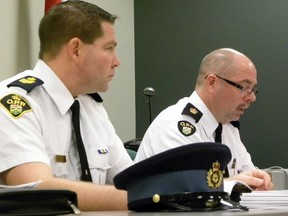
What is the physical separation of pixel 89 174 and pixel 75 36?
0.49 metres

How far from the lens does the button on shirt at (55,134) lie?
1686 mm

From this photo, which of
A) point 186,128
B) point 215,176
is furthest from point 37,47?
point 215,176

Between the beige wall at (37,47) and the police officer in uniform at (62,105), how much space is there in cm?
99

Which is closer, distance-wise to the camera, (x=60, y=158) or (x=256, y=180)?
(x=60, y=158)

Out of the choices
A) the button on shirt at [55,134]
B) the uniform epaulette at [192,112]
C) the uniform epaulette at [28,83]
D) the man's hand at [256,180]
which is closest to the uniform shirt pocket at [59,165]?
the button on shirt at [55,134]

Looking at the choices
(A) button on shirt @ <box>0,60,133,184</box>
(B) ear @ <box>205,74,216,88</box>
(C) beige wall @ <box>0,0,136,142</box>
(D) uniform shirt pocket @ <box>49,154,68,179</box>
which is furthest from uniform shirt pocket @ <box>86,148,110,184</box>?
(C) beige wall @ <box>0,0,136,142</box>

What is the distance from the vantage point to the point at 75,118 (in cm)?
195

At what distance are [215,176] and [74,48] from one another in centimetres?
106

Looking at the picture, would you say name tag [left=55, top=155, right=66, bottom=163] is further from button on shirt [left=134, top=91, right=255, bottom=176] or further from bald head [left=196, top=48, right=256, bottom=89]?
bald head [left=196, top=48, right=256, bottom=89]

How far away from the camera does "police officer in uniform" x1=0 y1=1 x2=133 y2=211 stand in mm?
1683

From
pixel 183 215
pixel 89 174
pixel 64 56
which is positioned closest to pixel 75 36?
pixel 64 56

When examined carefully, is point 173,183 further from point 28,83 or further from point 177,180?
point 28,83

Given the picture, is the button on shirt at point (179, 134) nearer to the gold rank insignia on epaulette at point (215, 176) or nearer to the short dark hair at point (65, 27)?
the short dark hair at point (65, 27)

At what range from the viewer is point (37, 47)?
10.6ft
